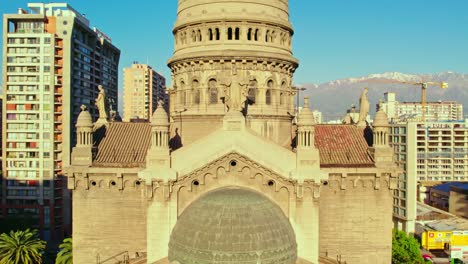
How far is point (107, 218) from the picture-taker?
35.4m

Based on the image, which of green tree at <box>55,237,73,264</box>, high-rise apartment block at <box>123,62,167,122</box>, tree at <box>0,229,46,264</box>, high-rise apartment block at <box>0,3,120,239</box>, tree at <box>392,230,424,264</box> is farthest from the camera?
high-rise apartment block at <box>123,62,167,122</box>

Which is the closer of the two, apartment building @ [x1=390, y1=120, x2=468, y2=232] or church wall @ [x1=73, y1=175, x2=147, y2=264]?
church wall @ [x1=73, y1=175, x2=147, y2=264]

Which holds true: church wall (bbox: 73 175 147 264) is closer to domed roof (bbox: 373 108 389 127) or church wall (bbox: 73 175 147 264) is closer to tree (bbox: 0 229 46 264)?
tree (bbox: 0 229 46 264)

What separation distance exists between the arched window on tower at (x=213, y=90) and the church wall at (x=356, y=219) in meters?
13.0

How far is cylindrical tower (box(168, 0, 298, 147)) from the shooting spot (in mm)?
40000

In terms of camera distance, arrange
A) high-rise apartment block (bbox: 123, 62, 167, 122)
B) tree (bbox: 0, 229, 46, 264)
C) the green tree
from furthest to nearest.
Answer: high-rise apartment block (bbox: 123, 62, 167, 122), tree (bbox: 0, 229, 46, 264), the green tree

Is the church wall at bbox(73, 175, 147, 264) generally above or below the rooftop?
above

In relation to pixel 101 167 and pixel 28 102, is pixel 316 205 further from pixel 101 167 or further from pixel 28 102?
pixel 28 102

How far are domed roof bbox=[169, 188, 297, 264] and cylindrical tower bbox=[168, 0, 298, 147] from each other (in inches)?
491

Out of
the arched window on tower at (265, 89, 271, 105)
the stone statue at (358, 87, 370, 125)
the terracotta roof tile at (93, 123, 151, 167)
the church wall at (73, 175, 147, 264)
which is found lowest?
the church wall at (73, 175, 147, 264)

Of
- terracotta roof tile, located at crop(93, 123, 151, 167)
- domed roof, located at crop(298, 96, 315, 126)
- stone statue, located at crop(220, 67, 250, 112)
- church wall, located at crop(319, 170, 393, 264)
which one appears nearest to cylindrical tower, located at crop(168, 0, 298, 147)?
terracotta roof tile, located at crop(93, 123, 151, 167)

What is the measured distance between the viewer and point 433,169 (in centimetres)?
11294

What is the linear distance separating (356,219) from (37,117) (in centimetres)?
5914

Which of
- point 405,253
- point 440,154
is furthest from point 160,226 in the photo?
point 440,154
